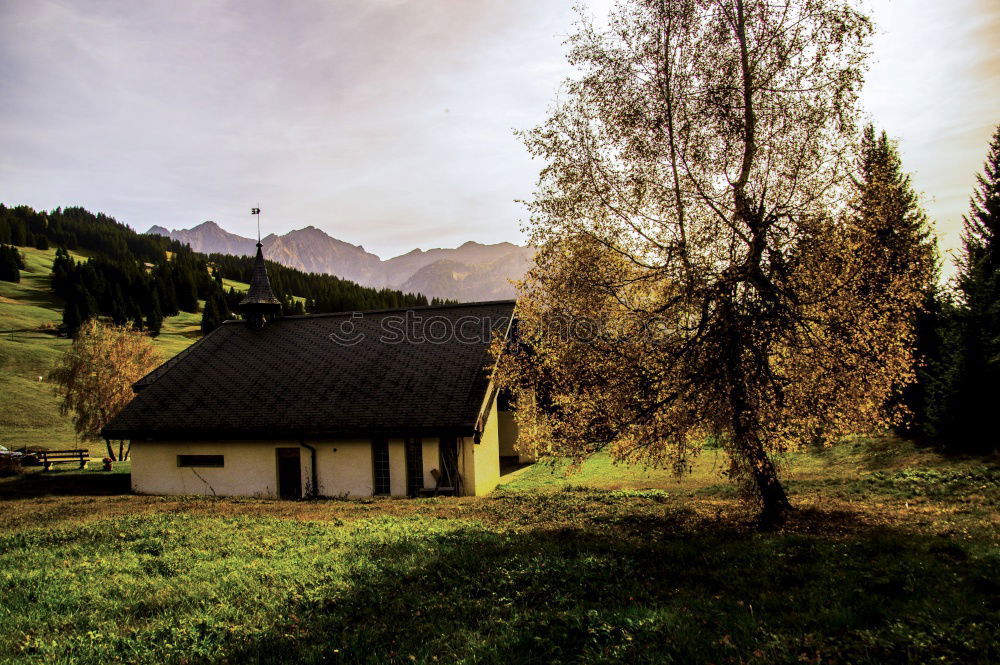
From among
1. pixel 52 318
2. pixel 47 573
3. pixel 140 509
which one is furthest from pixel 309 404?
pixel 52 318

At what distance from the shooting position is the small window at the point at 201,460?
26.6 m

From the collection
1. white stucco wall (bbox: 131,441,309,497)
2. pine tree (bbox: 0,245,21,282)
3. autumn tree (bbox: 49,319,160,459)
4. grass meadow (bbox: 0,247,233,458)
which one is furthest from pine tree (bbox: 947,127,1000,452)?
pine tree (bbox: 0,245,21,282)

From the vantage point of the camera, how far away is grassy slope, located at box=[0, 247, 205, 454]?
50.6 m

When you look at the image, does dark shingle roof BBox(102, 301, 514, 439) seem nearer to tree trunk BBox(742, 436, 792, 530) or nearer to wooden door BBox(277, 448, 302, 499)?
wooden door BBox(277, 448, 302, 499)

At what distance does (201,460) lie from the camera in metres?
26.9

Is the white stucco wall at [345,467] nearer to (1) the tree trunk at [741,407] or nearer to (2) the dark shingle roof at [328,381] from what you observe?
(2) the dark shingle roof at [328,381]

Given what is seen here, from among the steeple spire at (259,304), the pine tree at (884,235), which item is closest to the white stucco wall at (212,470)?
the steeple spire at (259,304)

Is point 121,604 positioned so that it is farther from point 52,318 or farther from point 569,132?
point 52,318

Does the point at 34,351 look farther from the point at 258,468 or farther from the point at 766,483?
the point at 766,483

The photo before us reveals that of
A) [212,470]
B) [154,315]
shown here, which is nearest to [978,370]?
[212,470]

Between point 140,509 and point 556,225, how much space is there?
17468mm

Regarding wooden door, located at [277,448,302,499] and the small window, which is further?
the small window

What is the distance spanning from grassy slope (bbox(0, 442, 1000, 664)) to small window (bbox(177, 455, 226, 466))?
1001 centimetres

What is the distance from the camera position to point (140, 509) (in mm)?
19578
